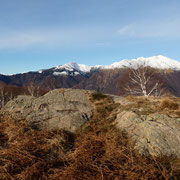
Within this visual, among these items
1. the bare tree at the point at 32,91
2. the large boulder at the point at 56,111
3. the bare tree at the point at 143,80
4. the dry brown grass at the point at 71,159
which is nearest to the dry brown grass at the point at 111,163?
the dry brown grass at the point at 71,159

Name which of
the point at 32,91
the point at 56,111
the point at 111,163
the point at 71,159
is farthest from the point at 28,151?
the point at 32,91

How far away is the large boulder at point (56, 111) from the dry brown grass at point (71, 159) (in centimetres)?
106

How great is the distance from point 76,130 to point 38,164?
3286 millimetres

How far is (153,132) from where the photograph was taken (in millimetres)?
5801

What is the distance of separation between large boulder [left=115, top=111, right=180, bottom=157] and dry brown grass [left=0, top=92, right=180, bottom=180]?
1.27 feet

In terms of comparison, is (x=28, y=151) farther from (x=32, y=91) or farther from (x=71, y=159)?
(x=32, y=91)

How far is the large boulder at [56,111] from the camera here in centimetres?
791

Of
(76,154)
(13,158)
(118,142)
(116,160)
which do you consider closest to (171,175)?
(116,160)

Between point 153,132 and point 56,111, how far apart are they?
17.0ft

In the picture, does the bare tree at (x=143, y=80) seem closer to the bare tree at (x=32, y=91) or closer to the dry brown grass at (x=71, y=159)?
the dry brown grass at (x=71, y=159)

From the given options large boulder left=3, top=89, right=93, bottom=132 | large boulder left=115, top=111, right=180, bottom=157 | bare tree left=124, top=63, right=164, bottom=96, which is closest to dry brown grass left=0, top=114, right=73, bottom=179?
large boulder left=3, top=89, right=93, bottom=132

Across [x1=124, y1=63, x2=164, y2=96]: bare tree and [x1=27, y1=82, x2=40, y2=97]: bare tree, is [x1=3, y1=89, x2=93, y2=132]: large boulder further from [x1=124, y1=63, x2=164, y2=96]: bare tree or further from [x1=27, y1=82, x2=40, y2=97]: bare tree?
[x1=27, y1=82, x2=40, y2=97]: bare tree

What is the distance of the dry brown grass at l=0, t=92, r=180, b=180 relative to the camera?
3848 mm

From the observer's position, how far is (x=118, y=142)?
18.4ft
